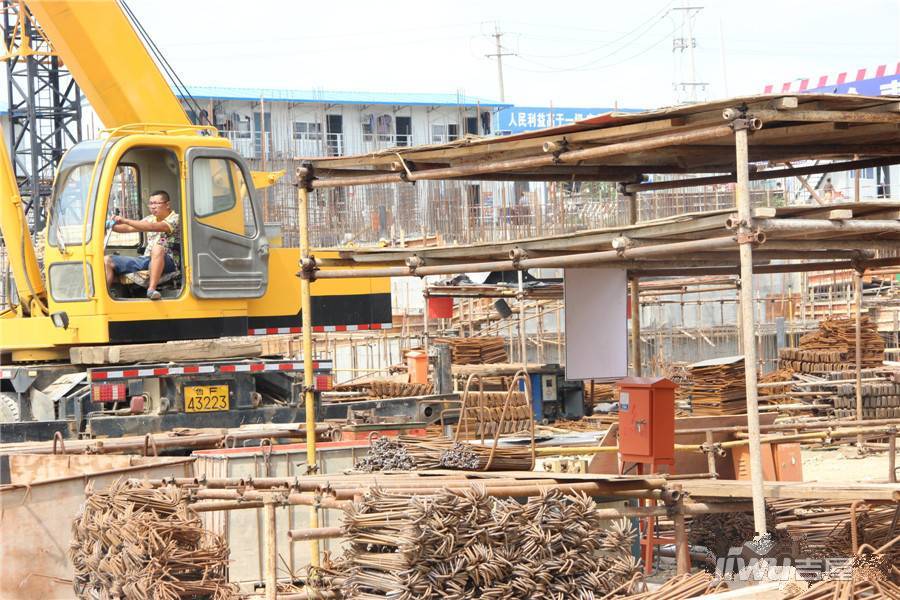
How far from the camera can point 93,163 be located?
577 inches

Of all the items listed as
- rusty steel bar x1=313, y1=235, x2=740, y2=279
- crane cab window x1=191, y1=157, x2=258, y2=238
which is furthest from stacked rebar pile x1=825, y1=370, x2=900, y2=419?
rusty steel bar x1=313, y1=235, x2=740, y2=279

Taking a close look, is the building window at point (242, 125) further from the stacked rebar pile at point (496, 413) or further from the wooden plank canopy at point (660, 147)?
the wooden plank canopy at point (660, 147)

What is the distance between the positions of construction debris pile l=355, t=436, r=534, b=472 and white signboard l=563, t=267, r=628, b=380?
6.76 ft

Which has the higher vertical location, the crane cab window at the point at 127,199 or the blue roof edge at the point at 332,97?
the blue roof edge at the point at 332,97

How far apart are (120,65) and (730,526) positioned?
981 centimetres

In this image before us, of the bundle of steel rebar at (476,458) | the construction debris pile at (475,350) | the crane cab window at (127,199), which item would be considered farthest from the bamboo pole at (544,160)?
the construction debris pile at (475,350)

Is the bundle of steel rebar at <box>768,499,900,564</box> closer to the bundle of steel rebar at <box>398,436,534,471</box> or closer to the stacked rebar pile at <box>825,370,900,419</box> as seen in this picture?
the bundle of steel rebar at <box>398,436,534,471</box>

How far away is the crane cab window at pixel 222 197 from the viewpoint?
15031 millimetres

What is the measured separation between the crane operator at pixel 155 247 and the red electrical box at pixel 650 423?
6.99 m

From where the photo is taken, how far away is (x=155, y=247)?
581 inches

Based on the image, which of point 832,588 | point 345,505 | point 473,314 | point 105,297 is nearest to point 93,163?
point 105,297

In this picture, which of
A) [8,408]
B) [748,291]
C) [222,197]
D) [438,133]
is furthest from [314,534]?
[438,133]

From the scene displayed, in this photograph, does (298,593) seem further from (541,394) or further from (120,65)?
(541,394)

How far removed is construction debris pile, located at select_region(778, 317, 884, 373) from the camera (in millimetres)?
24250
